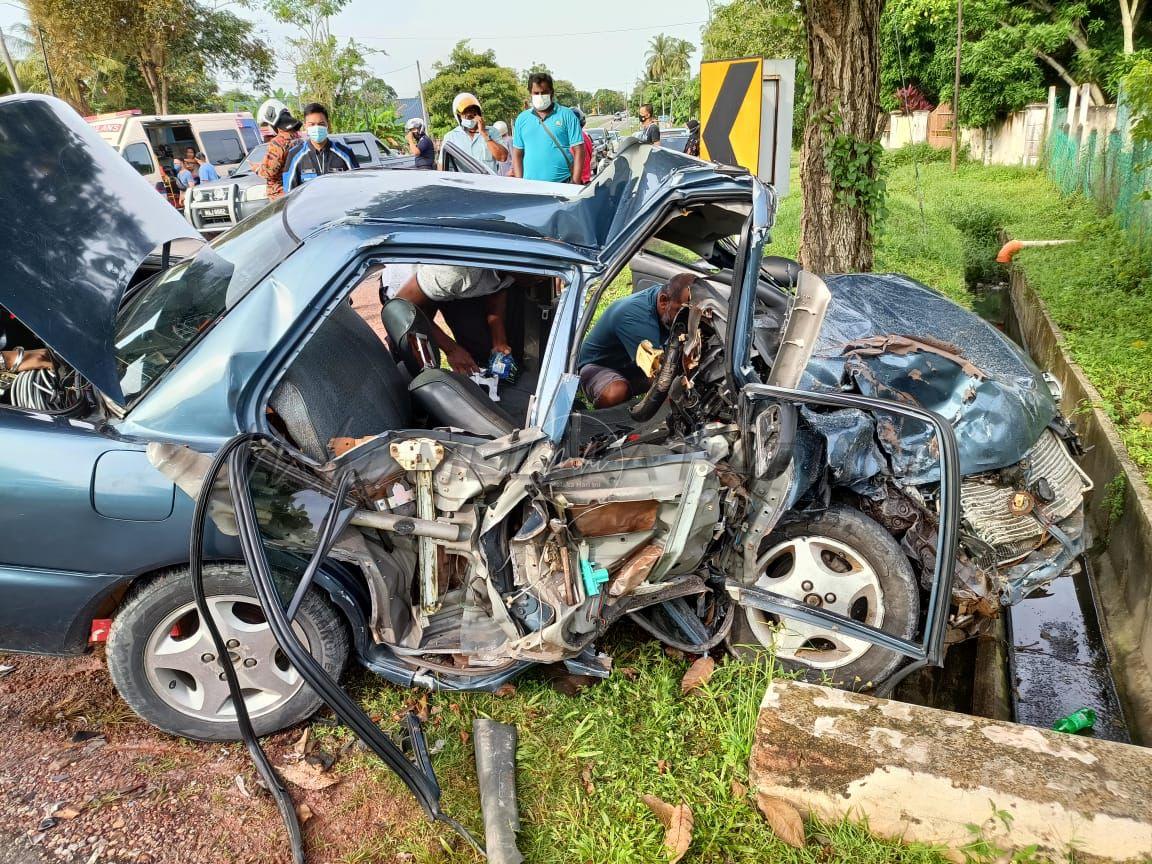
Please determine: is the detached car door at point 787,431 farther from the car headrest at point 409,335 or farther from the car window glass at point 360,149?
the car window glass at point 360,149

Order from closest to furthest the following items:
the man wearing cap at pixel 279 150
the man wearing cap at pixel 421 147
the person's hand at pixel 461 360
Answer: the person's hand at pixel 461 360 → the man wearing cap at pixel 279 150 → the man wearing cap at pixel 421 147

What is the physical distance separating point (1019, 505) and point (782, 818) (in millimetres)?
1633

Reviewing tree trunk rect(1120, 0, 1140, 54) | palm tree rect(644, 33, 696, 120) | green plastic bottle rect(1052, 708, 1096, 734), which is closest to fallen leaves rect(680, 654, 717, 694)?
green plastic bottle rect(1052, 708, 1096, 734)

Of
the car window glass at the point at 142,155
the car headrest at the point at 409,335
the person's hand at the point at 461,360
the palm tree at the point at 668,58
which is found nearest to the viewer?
the car headrest at the point at 409,335

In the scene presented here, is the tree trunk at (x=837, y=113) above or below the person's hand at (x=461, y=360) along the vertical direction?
above

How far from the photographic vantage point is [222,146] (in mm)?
19750

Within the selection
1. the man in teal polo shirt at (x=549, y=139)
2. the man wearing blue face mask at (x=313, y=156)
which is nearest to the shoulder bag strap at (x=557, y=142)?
the man in teal polo shirt at (x=549, y=139)

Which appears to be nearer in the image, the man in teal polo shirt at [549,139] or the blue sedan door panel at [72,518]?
the blue sedan door panel at [72,518]

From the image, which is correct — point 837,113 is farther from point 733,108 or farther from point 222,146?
point 222,146

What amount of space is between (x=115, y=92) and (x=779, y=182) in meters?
36.0

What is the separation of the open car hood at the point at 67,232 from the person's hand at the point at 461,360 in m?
1.28

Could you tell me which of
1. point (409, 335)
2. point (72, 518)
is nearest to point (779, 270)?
point (409, 335)

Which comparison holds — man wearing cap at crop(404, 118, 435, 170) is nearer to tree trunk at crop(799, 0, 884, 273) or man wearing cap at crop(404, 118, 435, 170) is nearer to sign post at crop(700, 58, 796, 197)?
tree trunk at crop(799, 0, 884, 273)

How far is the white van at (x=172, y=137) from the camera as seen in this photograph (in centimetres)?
1617
